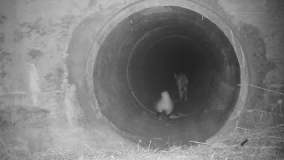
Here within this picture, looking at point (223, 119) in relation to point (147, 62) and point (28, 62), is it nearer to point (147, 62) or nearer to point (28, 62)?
point (147, 62)

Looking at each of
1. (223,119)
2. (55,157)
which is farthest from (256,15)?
(55,157)

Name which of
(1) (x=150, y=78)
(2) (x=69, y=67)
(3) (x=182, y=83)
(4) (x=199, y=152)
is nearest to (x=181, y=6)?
(2) (x=69, y=67)

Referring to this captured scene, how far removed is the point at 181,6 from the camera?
4066 mm

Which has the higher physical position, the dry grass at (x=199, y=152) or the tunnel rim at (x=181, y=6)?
the tunnel rim at (x=181, y=6)

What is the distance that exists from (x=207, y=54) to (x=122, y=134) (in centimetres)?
245

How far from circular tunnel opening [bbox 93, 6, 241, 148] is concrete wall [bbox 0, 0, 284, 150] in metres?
0.23

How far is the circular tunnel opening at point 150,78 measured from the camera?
436 centimetres

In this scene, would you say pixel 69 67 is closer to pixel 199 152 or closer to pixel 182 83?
pixel 199 152

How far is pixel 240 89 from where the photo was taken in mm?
4230

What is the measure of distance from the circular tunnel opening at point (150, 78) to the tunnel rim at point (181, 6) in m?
0.06

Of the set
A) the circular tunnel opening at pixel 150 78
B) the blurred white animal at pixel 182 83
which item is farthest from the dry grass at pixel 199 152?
the blurred white animal at pixel 182 83

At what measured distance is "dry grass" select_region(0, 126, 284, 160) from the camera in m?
4.00

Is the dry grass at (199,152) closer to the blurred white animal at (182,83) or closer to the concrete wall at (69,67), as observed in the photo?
the concrete wall at (69,67)

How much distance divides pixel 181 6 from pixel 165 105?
104 inches
